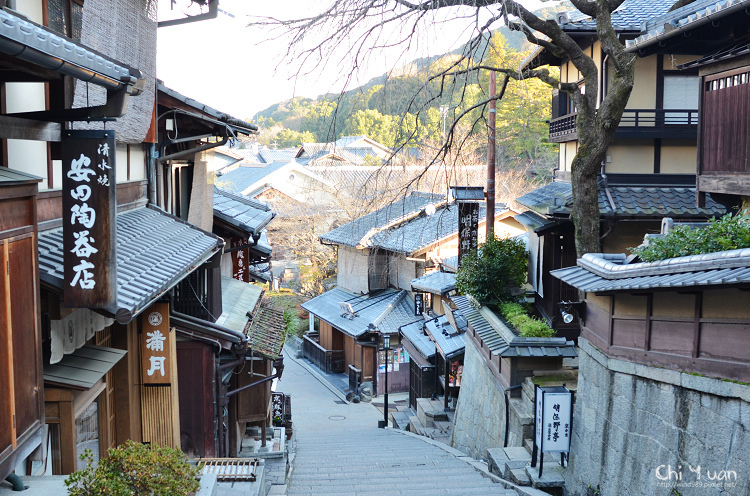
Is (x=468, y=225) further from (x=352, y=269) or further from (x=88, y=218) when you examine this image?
(x=352, y=269)

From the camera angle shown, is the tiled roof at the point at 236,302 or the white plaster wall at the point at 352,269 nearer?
the tiled roof at the point at 236,302

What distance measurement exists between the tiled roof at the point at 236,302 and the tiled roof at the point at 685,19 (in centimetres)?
964

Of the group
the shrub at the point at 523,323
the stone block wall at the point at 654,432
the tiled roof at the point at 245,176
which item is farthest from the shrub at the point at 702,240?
the tiled roof at the point at 245,176

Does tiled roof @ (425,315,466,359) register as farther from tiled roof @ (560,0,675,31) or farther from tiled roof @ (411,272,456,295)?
tiled roof @ (560,0,675,31)

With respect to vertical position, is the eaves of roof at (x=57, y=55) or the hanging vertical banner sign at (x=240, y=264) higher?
the eaves of roof at (x=57, y=55)

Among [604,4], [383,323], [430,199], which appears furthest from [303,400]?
[604,4]

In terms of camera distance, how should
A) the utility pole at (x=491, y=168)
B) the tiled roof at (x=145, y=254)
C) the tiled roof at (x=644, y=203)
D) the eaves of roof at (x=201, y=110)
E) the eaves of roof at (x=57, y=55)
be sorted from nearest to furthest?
the eaves of roof at (x=57, y=55) < the tiled roof at (x=145, y=254) < the eaves of roof at (x=201, y=110) < the tiled roof at (x=644, y=203) < the utility pole at (x=491, y=168)

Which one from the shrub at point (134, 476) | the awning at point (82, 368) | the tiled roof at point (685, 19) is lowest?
the shrub at point (134, 476)

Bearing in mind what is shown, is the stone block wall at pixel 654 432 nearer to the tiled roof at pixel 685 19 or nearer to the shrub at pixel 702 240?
the shrub at pixel 702 240

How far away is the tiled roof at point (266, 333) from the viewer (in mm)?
14555

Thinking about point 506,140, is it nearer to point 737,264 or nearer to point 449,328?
point 449,328

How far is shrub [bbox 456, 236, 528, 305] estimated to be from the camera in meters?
19.1

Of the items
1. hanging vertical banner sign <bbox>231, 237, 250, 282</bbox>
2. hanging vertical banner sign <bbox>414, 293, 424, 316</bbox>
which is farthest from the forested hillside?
hanging vertical banner sign <bbox>414, 293, 424, 316</bbox>

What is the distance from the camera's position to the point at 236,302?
54.9ft
